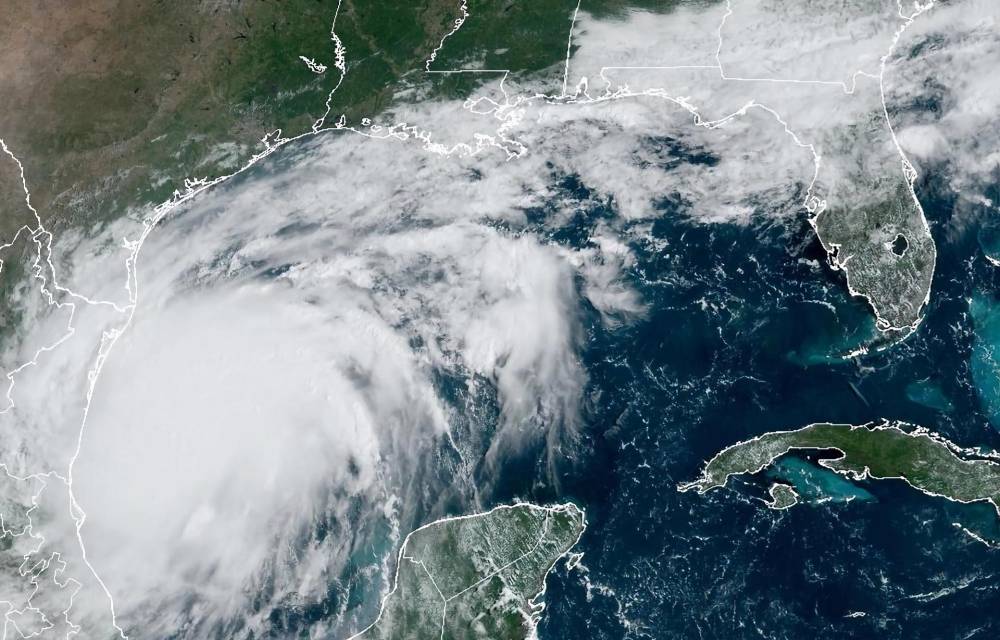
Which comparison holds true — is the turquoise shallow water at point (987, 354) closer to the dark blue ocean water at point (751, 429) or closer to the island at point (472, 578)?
the dark blue ocean water at point (751, 429)

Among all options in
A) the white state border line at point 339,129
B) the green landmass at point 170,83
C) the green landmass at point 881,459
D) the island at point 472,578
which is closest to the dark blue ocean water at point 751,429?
the green landmass at point 881,459

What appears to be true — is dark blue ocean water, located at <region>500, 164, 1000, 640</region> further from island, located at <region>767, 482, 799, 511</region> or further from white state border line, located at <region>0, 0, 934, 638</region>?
white state border line, located at <region>0, 0, 934, 638</region>

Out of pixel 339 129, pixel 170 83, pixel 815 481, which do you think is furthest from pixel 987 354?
pixel 170 83

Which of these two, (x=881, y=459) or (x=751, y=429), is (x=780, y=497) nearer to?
(x=751, y=429)

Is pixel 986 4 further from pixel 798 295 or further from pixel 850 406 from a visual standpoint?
pixel 850 406

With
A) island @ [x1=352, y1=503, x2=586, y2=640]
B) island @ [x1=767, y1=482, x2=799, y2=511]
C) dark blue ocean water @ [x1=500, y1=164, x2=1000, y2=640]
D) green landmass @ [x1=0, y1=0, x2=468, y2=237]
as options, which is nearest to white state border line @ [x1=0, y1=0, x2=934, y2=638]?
green landmass @ [x1=0, y1=0, x2=468, y2=237]

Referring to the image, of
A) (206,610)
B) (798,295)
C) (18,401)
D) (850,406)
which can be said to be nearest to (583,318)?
(798,295)
